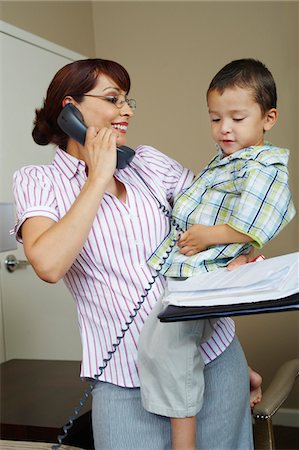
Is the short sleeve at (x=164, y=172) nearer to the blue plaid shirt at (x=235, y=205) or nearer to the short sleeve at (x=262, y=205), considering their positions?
the blue plaid shirt at (x=235, y=205)

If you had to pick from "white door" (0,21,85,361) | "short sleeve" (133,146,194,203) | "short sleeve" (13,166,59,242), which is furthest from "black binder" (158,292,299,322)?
"white door" (0,21,85,361)

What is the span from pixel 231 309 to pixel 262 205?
349mm

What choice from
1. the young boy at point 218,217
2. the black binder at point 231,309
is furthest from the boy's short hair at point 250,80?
the black binder at point 231,309

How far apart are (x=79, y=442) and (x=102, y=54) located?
275 cm

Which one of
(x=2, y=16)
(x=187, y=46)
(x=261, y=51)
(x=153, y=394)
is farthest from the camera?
(x=187, y=46)

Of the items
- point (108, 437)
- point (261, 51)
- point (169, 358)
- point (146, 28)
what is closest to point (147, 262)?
point (169, 358)

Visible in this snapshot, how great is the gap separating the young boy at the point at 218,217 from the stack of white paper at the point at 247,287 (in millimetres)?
157

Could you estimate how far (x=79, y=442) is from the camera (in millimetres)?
1738

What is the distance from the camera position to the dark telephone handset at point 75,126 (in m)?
1.35

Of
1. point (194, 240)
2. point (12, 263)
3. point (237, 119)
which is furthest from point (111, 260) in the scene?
point (12, 263)

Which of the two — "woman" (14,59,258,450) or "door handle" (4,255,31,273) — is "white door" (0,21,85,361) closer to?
"door handle" (4,255,31,273)

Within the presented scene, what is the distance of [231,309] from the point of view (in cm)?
101

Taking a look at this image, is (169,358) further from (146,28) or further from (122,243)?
(146,28)

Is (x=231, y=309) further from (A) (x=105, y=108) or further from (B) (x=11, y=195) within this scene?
(B) (x=11, y=195)
